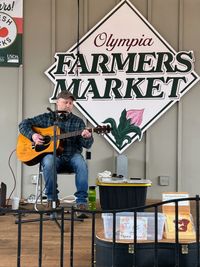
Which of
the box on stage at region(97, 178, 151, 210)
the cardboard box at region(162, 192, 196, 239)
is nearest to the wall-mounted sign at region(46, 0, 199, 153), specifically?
the box on stage at region(97, 178, 151, 210)

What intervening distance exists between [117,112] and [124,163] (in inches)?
22.2

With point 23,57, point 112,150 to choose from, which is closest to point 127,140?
point 112,150

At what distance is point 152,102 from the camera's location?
15.4ft

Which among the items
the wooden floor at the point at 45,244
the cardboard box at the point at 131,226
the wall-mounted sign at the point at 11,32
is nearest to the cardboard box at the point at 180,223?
the cardboard box at the point at 131,226

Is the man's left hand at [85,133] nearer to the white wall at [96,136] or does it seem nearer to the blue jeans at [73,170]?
the blue jeans at [73,170]

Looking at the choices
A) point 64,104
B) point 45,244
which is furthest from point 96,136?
point 45,244

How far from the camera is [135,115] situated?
4.71 metres

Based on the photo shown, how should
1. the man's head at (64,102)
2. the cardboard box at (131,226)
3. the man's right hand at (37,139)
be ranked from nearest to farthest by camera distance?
the cardboard box at (131,226) < the man's right hand at (37,139) < the man's head at (64,102)

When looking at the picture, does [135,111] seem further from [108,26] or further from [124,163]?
[108,26]

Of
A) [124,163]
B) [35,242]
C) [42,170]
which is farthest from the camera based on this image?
[124,163]

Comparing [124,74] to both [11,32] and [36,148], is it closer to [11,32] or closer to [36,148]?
[11,32]

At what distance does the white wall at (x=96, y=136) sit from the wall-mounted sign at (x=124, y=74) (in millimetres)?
88

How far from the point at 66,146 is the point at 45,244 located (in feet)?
3.72

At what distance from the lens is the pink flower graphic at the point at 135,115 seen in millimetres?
4699
